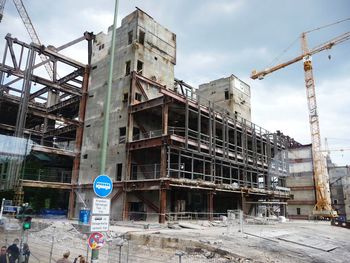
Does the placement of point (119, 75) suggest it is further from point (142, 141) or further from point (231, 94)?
point (231, 94)

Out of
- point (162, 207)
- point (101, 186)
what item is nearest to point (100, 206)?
point (101, 186)

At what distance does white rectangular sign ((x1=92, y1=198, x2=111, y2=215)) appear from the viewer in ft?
27.5

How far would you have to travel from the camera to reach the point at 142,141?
32.3 m

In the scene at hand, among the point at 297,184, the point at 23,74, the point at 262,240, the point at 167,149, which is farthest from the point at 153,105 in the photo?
the point at 297,184

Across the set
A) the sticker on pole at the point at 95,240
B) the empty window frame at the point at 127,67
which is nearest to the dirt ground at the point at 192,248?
the sticker on pole at the point at 95,240

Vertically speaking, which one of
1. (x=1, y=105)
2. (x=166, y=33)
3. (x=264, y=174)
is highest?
(x=166, y=33)

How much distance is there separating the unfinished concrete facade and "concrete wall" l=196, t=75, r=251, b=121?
8.09 meters

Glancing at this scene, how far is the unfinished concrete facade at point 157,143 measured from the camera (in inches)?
1233

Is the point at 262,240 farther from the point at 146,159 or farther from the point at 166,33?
the point at 166,33

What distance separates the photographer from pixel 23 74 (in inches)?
1639

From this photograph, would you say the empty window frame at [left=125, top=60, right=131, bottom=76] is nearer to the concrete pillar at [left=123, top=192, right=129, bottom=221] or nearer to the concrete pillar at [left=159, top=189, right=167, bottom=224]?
the concrete pillar at [left=123, top=192, right=129, bottom=221]

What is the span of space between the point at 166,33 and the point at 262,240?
3228cm

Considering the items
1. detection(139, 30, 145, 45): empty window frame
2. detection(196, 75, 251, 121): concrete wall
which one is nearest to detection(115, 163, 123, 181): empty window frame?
detection(139, 30, 145, 45): empty window frame

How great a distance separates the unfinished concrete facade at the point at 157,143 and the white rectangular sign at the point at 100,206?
64.5ft
